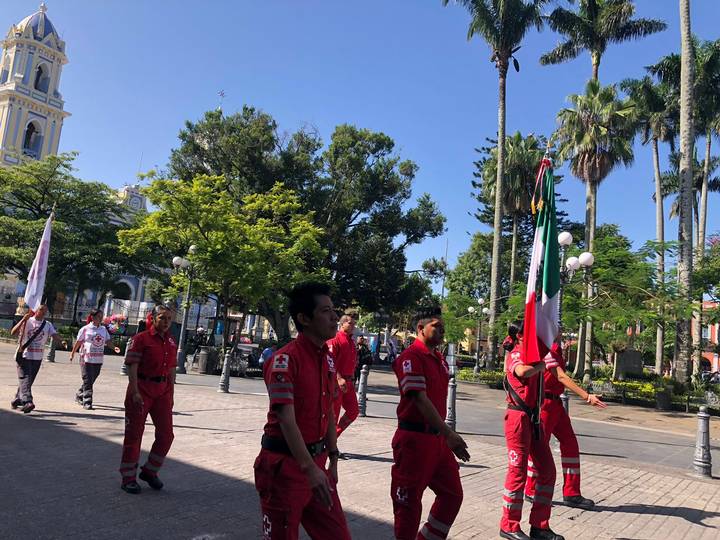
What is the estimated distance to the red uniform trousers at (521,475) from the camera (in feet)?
15.2

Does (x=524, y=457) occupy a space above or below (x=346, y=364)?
below

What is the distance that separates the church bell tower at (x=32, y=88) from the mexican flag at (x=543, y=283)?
2133 inches

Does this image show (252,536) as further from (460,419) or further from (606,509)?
(460,419)

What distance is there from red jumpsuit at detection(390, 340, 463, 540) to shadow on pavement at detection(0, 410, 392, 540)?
106cm

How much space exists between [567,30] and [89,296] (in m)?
47.6

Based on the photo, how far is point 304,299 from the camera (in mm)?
3047

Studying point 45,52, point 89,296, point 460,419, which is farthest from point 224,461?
point 45,52

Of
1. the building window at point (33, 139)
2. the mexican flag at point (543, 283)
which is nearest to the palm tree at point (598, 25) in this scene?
the mexican flag at point (543, 283)

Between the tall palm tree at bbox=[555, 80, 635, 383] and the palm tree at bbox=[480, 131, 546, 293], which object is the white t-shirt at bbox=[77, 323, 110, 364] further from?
the palm tree at bbox=[480, 131, 546, 293]

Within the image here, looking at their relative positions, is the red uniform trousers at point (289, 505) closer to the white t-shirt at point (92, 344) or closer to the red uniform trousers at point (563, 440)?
the red uniform trousers at point (563, 440)

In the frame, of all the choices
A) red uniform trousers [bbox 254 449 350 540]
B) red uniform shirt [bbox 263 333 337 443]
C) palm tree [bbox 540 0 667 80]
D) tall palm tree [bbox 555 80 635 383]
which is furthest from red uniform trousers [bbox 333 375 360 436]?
palm tree [bbox 540 0 667 80]

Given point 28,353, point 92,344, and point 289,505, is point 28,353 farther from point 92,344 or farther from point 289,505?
point 289,505

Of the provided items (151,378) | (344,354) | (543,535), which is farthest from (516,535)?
(151,378)

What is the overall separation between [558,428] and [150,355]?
4160 millimetres
